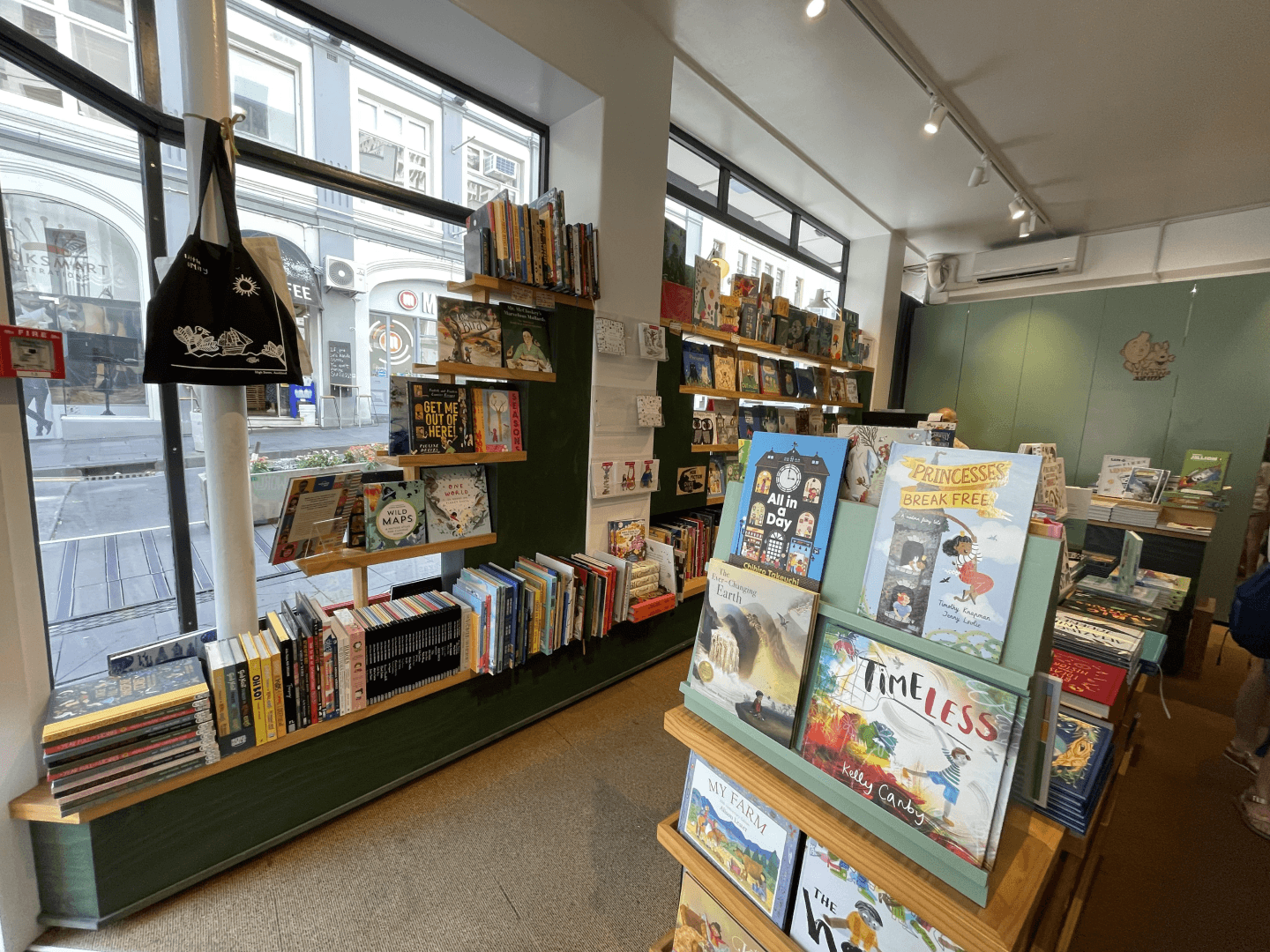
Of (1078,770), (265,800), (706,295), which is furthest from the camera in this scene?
(706,295)

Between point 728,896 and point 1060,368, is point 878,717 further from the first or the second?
point 1060,368

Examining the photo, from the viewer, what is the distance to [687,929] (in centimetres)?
118

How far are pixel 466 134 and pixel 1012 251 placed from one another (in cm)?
514

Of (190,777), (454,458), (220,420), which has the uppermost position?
(220,420)

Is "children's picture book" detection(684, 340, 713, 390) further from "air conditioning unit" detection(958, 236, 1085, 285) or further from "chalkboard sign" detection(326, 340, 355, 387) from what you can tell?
"air conditioning unit" detection(958, 236, 1085, 285)

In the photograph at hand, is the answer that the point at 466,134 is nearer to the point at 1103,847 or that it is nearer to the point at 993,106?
the point at 993,106

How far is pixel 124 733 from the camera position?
137 centimetres

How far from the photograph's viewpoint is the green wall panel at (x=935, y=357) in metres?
5.09

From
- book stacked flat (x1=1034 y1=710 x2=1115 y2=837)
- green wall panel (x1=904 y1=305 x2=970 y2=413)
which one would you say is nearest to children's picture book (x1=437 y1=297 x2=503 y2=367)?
book stacked flat (x1=1034 y1=710 x2=1115 y2=837)

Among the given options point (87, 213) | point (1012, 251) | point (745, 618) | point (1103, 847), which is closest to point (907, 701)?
point (745, 618)

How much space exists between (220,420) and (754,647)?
165 cm

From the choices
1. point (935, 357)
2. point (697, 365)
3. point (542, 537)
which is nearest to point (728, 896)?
point (542, 537)

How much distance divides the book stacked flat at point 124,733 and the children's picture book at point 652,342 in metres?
2.14

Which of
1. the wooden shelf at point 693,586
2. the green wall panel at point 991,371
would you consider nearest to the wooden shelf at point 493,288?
the wooden shelf at point 693,586
